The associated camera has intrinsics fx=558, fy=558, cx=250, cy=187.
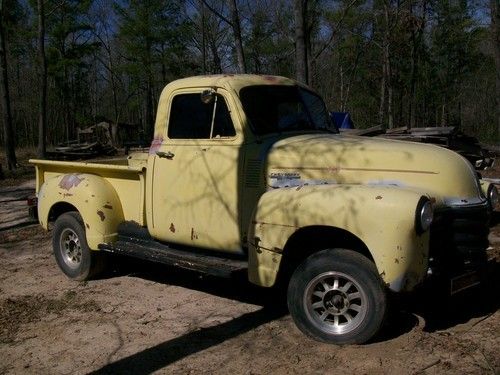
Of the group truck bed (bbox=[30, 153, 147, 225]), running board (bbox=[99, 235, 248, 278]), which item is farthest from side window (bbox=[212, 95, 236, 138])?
running board (bbox=[99, 235, 248, 278])

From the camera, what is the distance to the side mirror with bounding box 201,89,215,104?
212 inches

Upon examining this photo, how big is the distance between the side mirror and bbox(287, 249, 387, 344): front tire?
6.19ft

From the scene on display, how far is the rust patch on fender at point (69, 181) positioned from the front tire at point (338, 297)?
10.3 feet

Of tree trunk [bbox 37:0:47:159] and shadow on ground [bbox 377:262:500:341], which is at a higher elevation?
tree trunk [bbox 37:0:47:159]

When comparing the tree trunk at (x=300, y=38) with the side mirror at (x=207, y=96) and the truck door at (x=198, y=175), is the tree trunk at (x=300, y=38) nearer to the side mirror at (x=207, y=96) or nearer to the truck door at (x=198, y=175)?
the truck door at (x=198, y=175)

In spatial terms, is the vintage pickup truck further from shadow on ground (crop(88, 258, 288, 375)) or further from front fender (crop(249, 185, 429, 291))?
shadow on ground (crop(88, 258, 288, 375))

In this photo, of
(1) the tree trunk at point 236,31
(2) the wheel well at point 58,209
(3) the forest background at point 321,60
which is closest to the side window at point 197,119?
(2) the wheel well at point 58,209

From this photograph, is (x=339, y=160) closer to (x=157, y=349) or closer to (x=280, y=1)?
(x=157, y=349)

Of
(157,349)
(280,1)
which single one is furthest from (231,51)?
(157,349)

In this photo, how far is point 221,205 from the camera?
208 inches

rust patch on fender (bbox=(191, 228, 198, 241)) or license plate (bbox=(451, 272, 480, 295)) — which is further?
rust patch on fender (bbox=(191, 228, 198, 241))

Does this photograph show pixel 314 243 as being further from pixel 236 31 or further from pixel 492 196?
pixel 236 31

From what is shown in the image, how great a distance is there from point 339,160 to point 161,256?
6.77ft

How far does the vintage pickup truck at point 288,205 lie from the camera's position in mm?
4184
